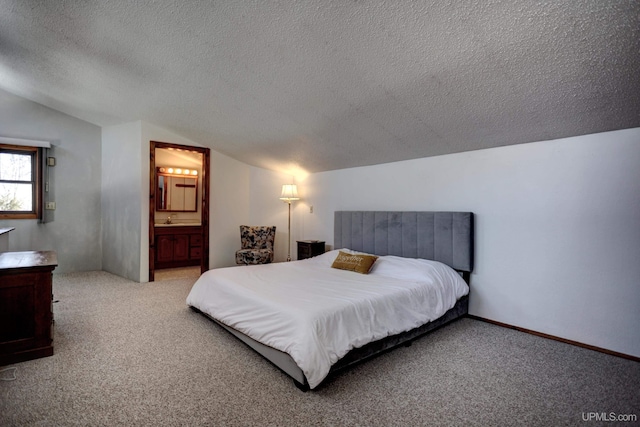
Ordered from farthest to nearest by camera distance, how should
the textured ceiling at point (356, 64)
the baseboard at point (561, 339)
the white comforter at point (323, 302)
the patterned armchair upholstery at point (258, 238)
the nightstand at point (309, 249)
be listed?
1. the patterned armchair upholstery at point (258, 238)
2. the nightstand at point (309, 249)
3. the baseboard at point (561, 339)
4. the white comforter at point (323, 302)
5. the textured ceiling at point (356, 64)

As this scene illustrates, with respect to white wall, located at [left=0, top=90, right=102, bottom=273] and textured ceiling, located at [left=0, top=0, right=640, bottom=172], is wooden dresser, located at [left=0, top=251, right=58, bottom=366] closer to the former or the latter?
textured ceiling, located at [left=0, top=0, right=640, bottom=172]

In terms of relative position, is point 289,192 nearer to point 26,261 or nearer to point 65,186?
point 26,261

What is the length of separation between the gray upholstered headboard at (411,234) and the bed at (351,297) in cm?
1

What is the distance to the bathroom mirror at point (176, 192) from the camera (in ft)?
21.2

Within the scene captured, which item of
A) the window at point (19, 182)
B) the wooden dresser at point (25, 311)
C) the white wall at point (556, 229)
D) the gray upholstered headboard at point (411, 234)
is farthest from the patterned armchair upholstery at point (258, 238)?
the window at point (19, 182)

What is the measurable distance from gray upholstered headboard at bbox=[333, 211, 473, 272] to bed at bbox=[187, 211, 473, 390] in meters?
0.01

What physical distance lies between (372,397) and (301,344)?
562 mm

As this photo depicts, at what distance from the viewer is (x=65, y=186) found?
5.61 metres

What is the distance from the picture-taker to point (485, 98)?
2668 millimetres

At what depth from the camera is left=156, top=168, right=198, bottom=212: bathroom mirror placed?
6460 millimetres

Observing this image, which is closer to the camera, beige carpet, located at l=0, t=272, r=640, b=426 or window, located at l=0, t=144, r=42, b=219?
beige carpet, located at l=0, t=272, r=640, b=426

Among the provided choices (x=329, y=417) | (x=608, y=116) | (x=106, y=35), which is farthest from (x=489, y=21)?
(x=106, y=35)

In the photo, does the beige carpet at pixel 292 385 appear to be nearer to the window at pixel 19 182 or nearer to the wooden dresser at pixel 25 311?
the wooden dresser at pixel 25 311

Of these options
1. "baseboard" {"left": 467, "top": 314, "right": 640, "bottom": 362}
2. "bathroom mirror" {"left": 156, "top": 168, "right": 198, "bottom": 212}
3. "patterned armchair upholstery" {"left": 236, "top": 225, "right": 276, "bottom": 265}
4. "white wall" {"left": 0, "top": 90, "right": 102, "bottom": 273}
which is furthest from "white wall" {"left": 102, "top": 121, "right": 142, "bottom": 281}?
"baseboard" {"left": 467, "top": 314, "right": 640, "bottom": 362}
